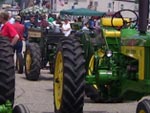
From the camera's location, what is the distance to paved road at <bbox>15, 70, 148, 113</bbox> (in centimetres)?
914

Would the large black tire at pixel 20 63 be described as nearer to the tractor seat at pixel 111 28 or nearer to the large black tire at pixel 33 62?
the large black tire at pixel 33 62

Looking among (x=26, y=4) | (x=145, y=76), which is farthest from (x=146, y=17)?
(x=26, y=4)

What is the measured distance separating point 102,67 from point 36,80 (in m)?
5.40

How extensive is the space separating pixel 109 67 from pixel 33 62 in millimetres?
5607

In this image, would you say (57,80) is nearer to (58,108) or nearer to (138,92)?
(58,108)

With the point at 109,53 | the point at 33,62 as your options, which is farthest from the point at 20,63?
the point at 109,53

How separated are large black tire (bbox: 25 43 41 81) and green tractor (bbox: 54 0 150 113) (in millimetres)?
4445

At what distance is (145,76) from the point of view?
656 cm

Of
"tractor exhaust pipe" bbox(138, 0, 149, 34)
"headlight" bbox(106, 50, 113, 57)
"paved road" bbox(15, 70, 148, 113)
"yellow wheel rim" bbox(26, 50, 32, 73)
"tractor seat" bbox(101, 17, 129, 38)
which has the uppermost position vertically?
"tractor exhaust pipe" bbox(138, 0, 149, 34)

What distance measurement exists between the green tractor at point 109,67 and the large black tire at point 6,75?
3.31 ft

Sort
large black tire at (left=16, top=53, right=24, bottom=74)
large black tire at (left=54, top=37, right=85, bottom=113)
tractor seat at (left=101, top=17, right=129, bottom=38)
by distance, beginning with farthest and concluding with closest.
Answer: large black tire at (left=16, top=53, right=24, bottom=74), tractor seat at (left=101, top=17, right=129, bottom=38), large black tire at (left=54, top=37, right=85, bottom=113)

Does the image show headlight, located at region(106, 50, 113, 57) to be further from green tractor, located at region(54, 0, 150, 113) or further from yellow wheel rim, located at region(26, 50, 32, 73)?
yellow wheel rim, located at region(26, 50, 32, 73)

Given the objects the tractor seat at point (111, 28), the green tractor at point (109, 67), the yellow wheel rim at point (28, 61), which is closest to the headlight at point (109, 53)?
the green tractor at point (109, 67)

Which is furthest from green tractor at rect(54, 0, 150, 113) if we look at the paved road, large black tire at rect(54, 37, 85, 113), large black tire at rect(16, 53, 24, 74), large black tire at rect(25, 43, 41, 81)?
large black tire at rect(16, 53, 24, 74)
